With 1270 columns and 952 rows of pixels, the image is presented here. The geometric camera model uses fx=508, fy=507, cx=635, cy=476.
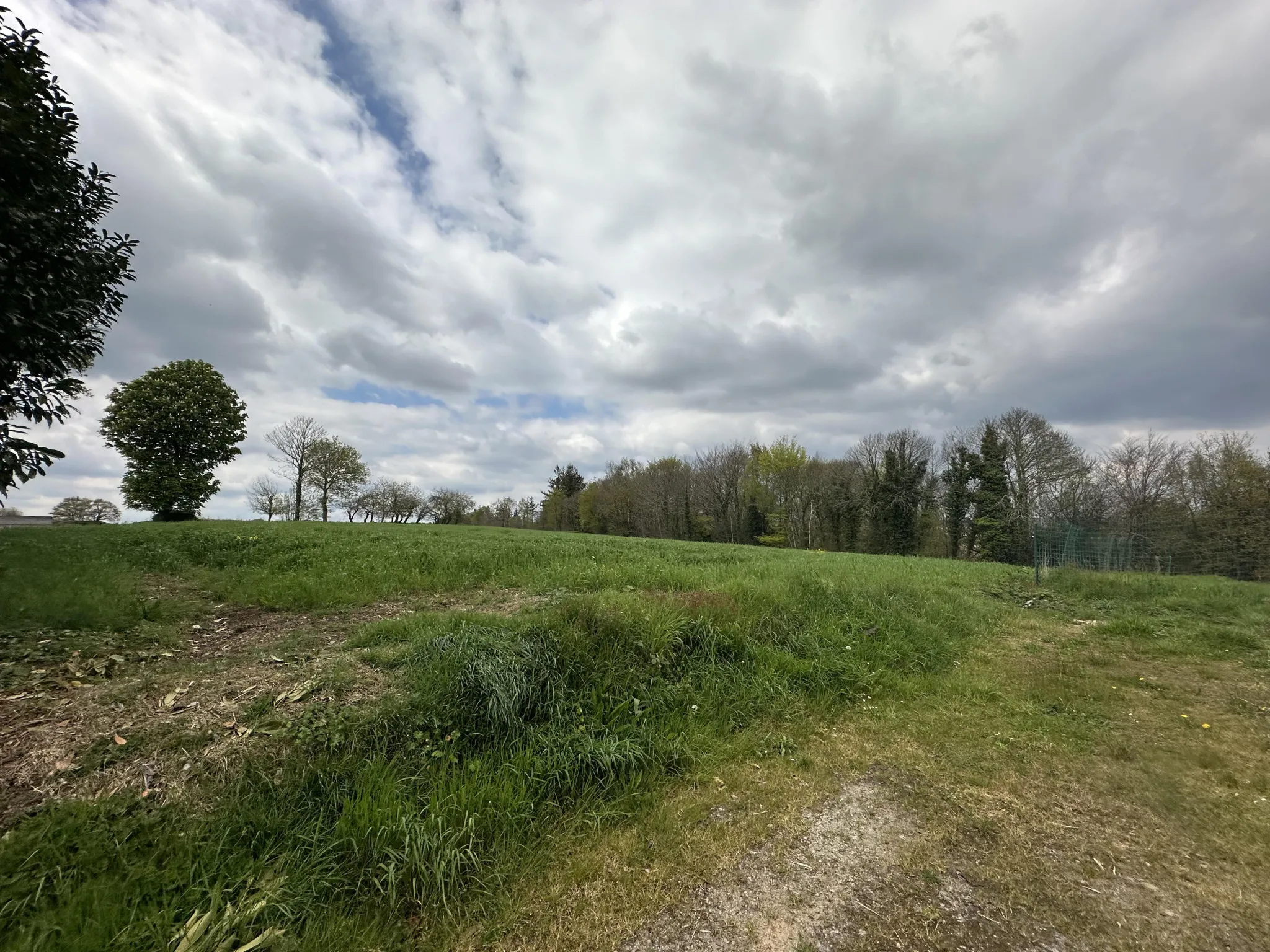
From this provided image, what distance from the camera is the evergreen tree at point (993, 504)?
30.6m

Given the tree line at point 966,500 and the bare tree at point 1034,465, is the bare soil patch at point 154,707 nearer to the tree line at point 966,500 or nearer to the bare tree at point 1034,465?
the tree line at point 966,500

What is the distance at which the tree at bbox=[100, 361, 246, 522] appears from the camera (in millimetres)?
25109

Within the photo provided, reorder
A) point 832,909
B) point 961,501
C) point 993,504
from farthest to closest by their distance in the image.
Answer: point 961,501 → point 993,504 → point 832,909

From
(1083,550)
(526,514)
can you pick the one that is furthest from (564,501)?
(1083,550)

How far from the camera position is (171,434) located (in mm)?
25688

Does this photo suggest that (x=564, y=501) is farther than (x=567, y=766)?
Yes

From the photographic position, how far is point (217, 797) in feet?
9.96

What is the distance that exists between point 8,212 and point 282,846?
18.0 feet

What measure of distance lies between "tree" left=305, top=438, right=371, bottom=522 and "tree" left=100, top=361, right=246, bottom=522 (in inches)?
566

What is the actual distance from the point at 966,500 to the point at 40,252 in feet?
132

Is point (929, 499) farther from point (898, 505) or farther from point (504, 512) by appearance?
point (504, 512)

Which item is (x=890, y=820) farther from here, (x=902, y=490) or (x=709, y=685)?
(x=902, y=490)

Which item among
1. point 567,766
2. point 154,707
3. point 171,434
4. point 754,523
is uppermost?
point 171,434

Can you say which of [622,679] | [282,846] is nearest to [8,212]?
[282,846]
